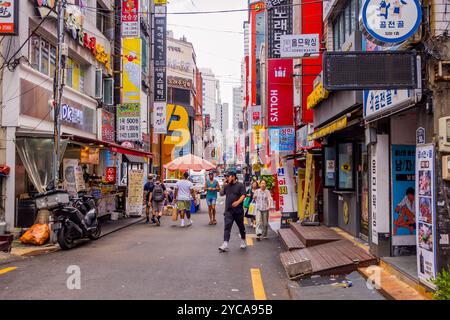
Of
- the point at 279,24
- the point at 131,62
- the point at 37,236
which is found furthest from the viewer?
the point at 279,24

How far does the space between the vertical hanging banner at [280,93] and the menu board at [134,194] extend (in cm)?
638

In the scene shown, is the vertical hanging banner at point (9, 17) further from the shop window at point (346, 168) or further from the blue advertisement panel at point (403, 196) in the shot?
the blue advertisement panel at point (403, 196)

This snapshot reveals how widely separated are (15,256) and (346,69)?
312 inches

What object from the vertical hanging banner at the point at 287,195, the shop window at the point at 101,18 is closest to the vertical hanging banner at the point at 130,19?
the shop window at the point at 101,18

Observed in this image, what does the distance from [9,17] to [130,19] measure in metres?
12.9

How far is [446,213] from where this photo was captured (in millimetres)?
5910

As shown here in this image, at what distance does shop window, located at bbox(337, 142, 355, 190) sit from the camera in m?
12.6

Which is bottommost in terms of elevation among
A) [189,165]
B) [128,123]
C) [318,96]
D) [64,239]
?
[64,239]

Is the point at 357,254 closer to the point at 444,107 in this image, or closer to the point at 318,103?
the point at 444,107

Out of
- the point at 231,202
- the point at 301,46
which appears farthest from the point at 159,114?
the point at 231,202

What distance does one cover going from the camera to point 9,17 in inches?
457

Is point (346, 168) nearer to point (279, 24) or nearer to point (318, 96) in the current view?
point (318, 96)

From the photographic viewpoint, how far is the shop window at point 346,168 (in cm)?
1261

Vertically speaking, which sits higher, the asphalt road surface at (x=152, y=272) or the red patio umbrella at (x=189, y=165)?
the red patio umbrella at (x=189, y=165)
